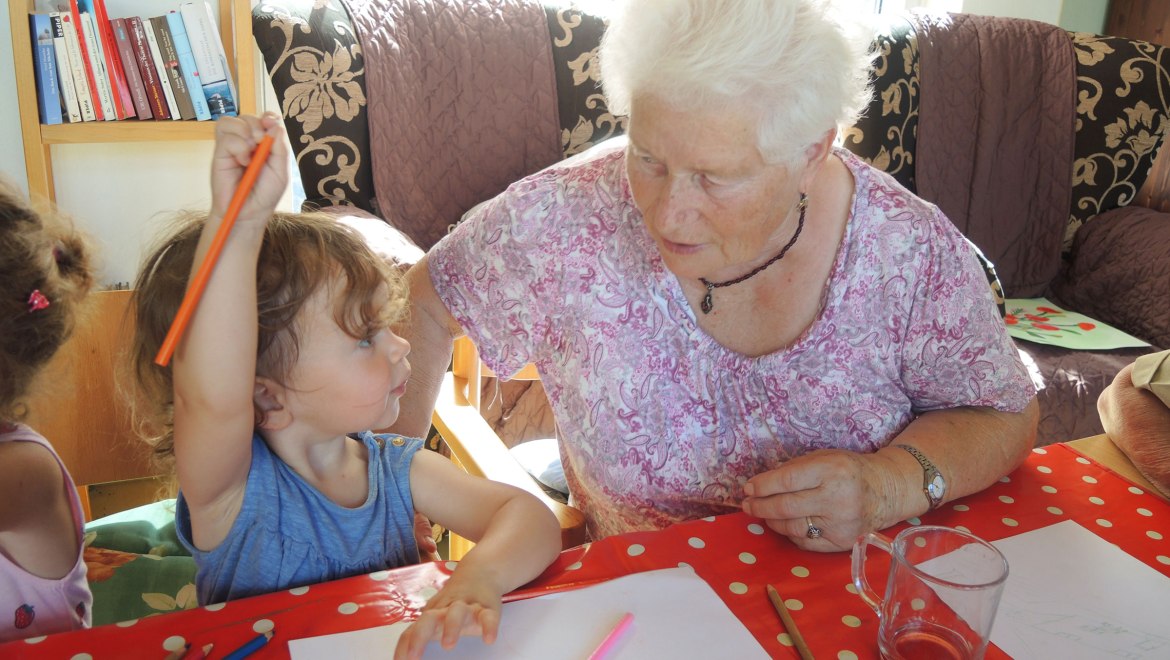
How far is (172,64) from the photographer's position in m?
2.63

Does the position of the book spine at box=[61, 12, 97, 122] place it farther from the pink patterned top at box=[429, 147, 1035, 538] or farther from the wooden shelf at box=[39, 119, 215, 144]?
the pink patterned top at box=[429, 147, 1035, 538]

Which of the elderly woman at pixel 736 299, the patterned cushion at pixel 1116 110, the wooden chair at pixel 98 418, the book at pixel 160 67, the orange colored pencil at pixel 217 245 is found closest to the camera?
the orange colored pencil at pixel 217 245

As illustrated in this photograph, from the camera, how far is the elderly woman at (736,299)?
3.49 ft

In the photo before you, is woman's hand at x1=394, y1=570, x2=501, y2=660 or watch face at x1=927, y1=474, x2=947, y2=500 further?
watch face at x1=927, y1=474, x2=947, y2=500

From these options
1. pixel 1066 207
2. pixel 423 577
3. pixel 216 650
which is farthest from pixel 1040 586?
pixel 1066 207

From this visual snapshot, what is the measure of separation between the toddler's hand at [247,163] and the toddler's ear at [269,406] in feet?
0.71

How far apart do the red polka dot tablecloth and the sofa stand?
1.24 m

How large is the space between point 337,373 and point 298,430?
9 centimetres

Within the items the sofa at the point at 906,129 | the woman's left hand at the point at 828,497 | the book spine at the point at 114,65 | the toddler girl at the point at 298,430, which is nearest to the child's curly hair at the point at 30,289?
the toddler girl at the point at 298,430

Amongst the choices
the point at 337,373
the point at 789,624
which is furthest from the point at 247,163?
Result: the point at 789,624

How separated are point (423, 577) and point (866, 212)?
2.40 feet

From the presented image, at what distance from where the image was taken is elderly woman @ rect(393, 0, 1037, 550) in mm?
1062

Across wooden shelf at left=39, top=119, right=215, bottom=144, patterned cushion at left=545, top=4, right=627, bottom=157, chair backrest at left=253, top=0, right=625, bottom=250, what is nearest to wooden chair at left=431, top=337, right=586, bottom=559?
chair backrest at left=253, top=0, right=625, bottom=250

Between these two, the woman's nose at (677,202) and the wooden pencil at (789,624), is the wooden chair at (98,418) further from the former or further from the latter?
the wooden pencil at (789,624)
